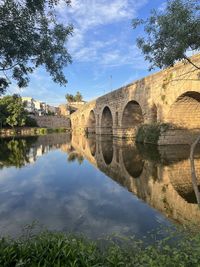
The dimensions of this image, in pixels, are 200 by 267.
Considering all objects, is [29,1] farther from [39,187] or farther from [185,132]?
[185,132]

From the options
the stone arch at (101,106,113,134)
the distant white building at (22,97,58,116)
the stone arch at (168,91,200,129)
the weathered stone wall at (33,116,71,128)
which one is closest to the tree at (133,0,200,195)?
the stone arch at (168,91,200,129)

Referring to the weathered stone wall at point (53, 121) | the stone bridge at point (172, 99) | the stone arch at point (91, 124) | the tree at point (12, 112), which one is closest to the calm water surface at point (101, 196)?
the stone bridge at point (172, 99)

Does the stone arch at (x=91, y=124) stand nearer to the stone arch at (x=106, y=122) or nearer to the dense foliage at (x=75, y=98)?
the stone arch at (x=106, y=122)

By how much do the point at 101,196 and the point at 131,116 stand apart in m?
22.6

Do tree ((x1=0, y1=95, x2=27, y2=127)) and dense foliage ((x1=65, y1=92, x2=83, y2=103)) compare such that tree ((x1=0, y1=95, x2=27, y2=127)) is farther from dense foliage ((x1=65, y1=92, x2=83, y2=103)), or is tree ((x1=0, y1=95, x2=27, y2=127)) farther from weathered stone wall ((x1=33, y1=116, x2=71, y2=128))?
dense foliage ((x1=65, y1=92, x2=83, y2=103))

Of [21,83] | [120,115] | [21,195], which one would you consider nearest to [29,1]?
[21,83]

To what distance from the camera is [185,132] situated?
1938cm

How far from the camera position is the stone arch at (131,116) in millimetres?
30112

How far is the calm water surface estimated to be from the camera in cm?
631

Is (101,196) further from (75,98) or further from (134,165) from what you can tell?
(75,98)

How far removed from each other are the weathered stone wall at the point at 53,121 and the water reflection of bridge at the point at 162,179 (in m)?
73.6

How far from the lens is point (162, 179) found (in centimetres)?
1030

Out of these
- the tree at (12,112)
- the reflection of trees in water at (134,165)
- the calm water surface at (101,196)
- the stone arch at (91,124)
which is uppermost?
the tree at (12,112)

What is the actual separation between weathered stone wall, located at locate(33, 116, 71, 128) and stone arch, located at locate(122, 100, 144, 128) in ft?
198
